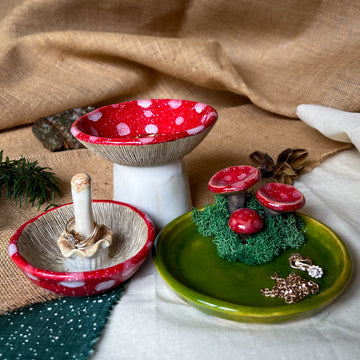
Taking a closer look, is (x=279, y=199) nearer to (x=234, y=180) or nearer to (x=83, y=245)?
(x=234, y=180)

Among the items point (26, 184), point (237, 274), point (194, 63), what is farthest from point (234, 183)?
point (194, 63)

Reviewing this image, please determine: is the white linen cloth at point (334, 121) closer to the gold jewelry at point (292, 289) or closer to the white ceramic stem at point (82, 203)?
the gold jewelry at point (292, 289)

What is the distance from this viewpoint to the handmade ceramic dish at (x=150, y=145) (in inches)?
30.3

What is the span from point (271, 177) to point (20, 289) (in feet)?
2.05

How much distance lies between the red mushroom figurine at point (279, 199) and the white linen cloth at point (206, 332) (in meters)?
0.15

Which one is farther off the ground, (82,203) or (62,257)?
(82,203)

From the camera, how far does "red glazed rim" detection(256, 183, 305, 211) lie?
2.38 ft

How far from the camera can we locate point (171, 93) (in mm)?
1587

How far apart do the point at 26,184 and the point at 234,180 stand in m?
0.46

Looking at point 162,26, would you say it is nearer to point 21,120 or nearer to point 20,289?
point 21,120

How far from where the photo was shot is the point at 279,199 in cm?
76

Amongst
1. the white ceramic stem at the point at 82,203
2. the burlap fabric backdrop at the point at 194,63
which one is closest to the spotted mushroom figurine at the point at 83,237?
the white ceramic stem at the point at 82,203

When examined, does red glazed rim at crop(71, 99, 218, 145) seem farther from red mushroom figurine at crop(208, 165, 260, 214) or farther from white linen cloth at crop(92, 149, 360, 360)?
white linen cloth at crop(92, 149, 360, 360)

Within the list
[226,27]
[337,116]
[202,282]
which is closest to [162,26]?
[226,27]
